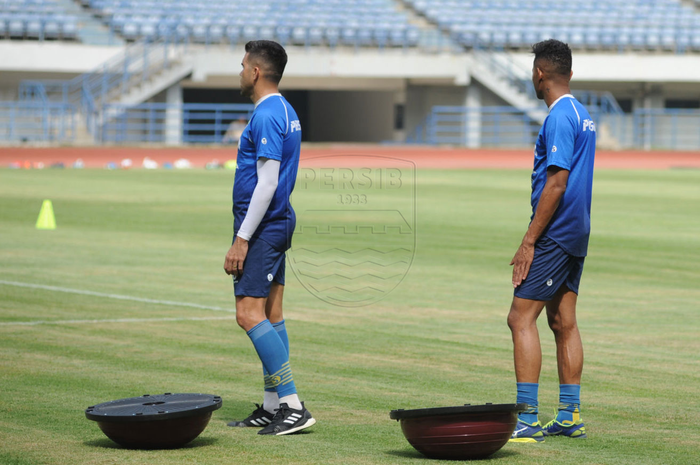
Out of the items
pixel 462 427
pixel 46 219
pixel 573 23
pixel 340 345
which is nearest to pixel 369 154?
pixel 573 23

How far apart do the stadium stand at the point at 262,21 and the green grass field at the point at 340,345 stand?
1099 inches

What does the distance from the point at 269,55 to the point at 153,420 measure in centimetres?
212

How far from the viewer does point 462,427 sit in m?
5.39

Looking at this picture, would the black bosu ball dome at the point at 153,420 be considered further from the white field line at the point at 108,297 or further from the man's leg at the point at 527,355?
the white field line at the point at 108,297

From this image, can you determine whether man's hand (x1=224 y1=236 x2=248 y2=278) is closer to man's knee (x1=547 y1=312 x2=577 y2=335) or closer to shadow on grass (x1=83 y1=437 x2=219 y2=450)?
shadow on grass (x1=83 y1=437 x2=219 y2=450)

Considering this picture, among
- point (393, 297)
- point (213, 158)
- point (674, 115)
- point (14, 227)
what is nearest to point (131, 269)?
point (393, 297)

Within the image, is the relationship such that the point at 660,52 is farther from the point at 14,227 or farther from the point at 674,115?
the point at 14,227

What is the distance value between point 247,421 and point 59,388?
1.62 meters

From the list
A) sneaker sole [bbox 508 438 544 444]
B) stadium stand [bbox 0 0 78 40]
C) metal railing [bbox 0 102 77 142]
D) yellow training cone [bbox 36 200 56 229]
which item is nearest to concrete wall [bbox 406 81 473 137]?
stadium stand [bbox 0 0 78 40]

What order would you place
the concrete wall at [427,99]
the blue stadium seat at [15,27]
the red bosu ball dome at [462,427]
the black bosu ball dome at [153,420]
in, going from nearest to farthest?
1. the red bosu ball dome at [462,427]
2. the black bosu ball dome at [153,420]
3. the blue stadium seat at [15,27]
4. the concrete wall at [427,99]

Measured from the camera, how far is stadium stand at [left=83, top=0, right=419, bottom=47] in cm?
4678

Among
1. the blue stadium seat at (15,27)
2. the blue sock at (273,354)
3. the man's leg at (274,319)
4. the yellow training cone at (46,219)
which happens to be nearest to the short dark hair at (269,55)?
the man's leg at (274,319)

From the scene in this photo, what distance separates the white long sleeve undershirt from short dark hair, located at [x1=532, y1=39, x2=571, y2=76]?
5.17ft

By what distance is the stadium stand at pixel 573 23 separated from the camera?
50000 mm
